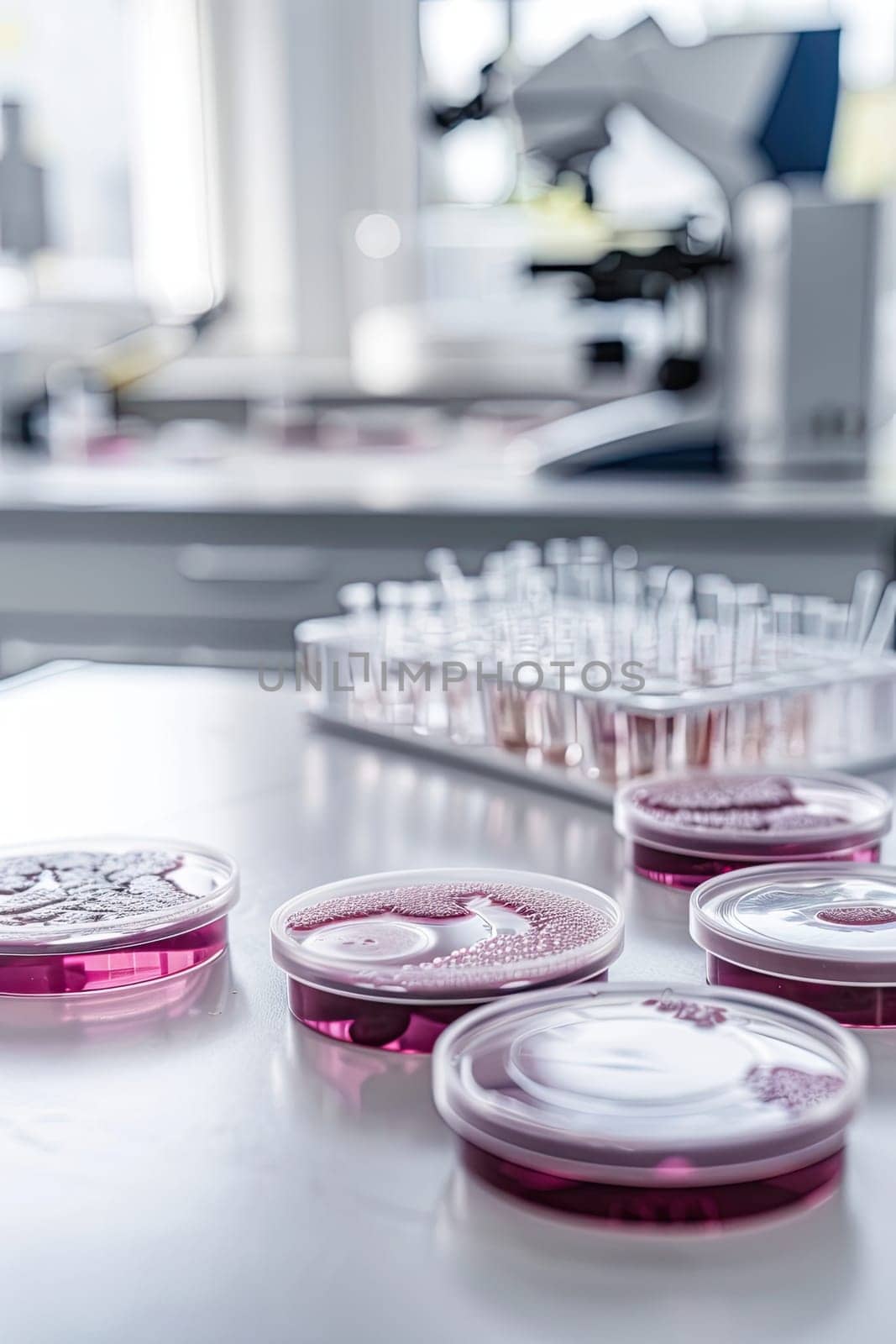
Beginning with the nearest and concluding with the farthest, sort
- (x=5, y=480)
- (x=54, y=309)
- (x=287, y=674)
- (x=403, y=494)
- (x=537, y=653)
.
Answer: (x=537, y=653) → (x=287, y=674) → (x=403, y=494) → (x=5, y=480) → (x=54, y=309)

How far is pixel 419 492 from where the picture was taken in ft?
7.93

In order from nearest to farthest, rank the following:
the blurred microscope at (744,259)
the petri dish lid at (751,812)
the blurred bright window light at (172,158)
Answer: the petri dish lid at (751,812)
the blurred microscope at (744,259)
the blurred bright window light at (172,158)

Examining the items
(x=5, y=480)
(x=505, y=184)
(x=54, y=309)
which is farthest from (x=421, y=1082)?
(x=54, y=309)

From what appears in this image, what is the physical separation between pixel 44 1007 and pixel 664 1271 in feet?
1.05

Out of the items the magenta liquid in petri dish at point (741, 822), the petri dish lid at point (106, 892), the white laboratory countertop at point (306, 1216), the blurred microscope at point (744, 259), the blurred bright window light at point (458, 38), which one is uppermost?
the blurred bright window light at point (458, 38)

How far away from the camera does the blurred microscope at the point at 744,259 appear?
230cm

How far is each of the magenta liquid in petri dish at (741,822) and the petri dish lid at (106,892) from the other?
9.3 inches

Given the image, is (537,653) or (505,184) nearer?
(537,653)

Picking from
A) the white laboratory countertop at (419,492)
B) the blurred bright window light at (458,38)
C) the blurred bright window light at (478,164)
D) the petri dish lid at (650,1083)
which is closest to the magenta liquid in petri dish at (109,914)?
the petri dish lid at (650,1083)

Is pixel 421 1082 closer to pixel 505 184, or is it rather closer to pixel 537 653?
pixel 537 653

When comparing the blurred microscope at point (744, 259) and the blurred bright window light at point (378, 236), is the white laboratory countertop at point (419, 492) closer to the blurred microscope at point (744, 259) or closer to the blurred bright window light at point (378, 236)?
the blurred microscope at point (744, 259)

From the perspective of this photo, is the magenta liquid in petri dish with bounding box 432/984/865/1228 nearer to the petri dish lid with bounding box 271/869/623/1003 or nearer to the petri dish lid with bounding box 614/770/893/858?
the petri dish lid with bounding box 271/869/623/1003

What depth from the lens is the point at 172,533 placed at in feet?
7.95

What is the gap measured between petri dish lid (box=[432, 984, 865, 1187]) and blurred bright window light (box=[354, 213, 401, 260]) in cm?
303
